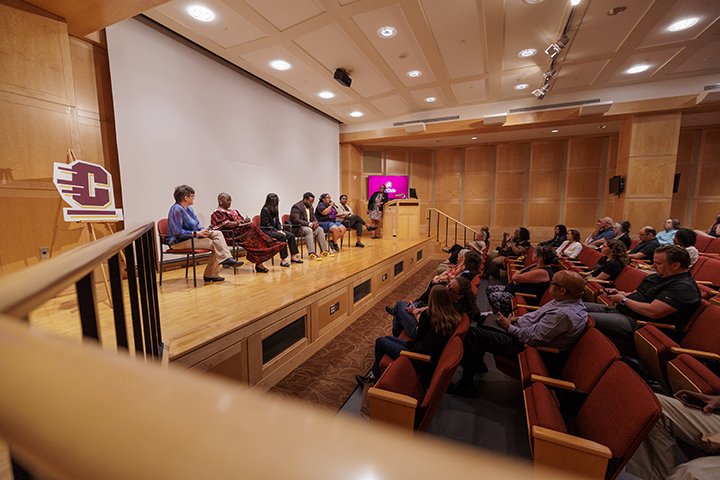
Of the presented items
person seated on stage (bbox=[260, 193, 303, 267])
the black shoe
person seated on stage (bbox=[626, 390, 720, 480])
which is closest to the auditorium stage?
the black shoe

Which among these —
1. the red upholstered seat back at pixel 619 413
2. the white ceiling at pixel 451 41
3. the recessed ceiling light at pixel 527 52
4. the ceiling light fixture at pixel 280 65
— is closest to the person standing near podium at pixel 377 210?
the white ceiling at pixel 451 41

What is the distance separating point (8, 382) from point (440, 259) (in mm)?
7851

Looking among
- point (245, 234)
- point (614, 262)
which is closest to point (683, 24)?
point (614, 262)

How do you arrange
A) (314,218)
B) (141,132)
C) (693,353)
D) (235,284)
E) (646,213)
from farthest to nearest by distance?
1. (646,213)
2. (314,218)
3. (141,132)
4. (235,284)
5. (693,353)

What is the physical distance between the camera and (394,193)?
369 inches

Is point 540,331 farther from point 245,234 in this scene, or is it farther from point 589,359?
point 245,234

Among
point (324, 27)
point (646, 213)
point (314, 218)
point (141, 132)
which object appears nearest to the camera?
point (141, 132)

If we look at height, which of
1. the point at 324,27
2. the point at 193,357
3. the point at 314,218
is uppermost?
the point at 324,27

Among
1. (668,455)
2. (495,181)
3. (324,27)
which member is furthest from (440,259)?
(668,455)

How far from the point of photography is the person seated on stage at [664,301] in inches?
83.4

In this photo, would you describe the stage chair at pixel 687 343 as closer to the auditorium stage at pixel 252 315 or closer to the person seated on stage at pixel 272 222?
the auditorium stage at pixel 252 315

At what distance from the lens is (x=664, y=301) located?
216cm

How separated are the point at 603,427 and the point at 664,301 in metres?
1.53

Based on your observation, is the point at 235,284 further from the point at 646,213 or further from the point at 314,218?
the point at 646,213
